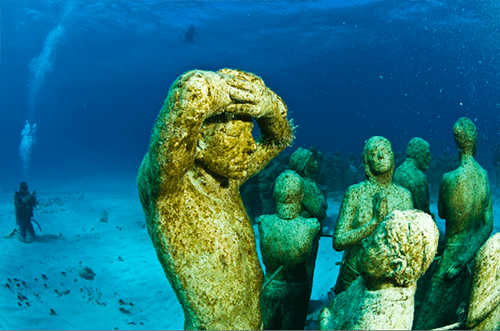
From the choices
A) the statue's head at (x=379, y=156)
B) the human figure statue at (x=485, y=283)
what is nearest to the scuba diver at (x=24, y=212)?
the statue's head at (x=379, y=156)

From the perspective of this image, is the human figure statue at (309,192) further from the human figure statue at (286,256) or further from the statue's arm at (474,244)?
the statue's arm at (474,244)

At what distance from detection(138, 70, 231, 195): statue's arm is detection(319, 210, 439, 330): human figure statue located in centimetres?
91

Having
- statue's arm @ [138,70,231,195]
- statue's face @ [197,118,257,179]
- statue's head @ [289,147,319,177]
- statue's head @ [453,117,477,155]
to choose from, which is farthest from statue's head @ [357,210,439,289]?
statue's head @ [289,147,319,177]

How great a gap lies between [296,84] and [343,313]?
77.7 metres

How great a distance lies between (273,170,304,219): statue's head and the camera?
2.74m

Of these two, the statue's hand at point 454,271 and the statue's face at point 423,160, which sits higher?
the statue's face at point 423,160

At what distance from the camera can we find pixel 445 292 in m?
3.05

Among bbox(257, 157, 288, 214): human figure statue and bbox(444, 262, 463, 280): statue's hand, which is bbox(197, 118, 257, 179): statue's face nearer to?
bbox(444, 262, 463, 280): statue's hand

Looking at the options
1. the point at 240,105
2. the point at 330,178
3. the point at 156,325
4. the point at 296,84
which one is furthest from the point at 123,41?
the point at 240,105

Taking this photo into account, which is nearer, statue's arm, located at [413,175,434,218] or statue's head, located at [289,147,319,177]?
statue's arm, located at [413,175,434,218]

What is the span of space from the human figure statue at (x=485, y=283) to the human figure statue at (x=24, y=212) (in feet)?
38.5

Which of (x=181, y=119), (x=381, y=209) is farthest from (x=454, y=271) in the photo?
(x=181, y=119)

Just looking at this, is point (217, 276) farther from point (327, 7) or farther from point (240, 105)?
point (327, 7)

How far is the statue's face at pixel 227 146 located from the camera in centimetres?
166
